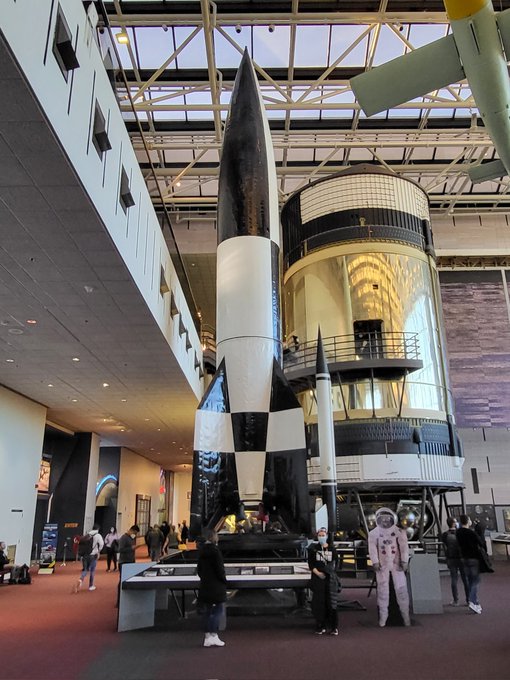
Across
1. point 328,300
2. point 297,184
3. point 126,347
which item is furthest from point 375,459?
point 297,184

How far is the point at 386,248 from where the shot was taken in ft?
53.6

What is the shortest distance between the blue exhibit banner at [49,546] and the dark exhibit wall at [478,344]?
16530 millimetres

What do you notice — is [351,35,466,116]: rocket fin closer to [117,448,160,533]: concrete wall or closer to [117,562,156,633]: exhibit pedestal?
[117,562,156,633]: exhibit pedestal

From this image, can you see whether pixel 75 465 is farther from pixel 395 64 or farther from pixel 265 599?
pixel 395 64

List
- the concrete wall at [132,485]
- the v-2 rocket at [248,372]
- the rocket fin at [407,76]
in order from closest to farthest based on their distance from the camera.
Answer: the rocket fin at [407,76] → the v-2 rocket at [248,372] → the concrete wall at [132,485]

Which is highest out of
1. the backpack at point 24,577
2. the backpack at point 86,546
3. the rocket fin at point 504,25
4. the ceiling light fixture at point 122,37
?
the ceiling light fixture at point 122,37

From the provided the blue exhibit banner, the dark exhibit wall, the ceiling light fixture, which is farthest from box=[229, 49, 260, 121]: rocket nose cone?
the dark exhibit wall

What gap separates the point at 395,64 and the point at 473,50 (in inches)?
40.3

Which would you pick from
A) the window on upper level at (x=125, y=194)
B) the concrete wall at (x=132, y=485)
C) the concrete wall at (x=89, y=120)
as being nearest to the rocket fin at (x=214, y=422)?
the concrete wall at (x=89, y=120)

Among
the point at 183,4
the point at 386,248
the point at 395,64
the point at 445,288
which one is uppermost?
the point at 183,4

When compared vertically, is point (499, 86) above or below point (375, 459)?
above

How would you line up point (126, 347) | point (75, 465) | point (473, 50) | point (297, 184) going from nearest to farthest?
1. point (473, 50)
2. point (126, 347)
3. point (75, 465)
4. point (297, 184)

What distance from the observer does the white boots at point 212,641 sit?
564cm

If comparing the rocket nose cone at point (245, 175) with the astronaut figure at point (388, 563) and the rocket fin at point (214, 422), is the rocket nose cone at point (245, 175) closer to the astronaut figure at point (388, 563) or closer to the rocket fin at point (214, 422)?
the rocket fin at point (214, 422)
